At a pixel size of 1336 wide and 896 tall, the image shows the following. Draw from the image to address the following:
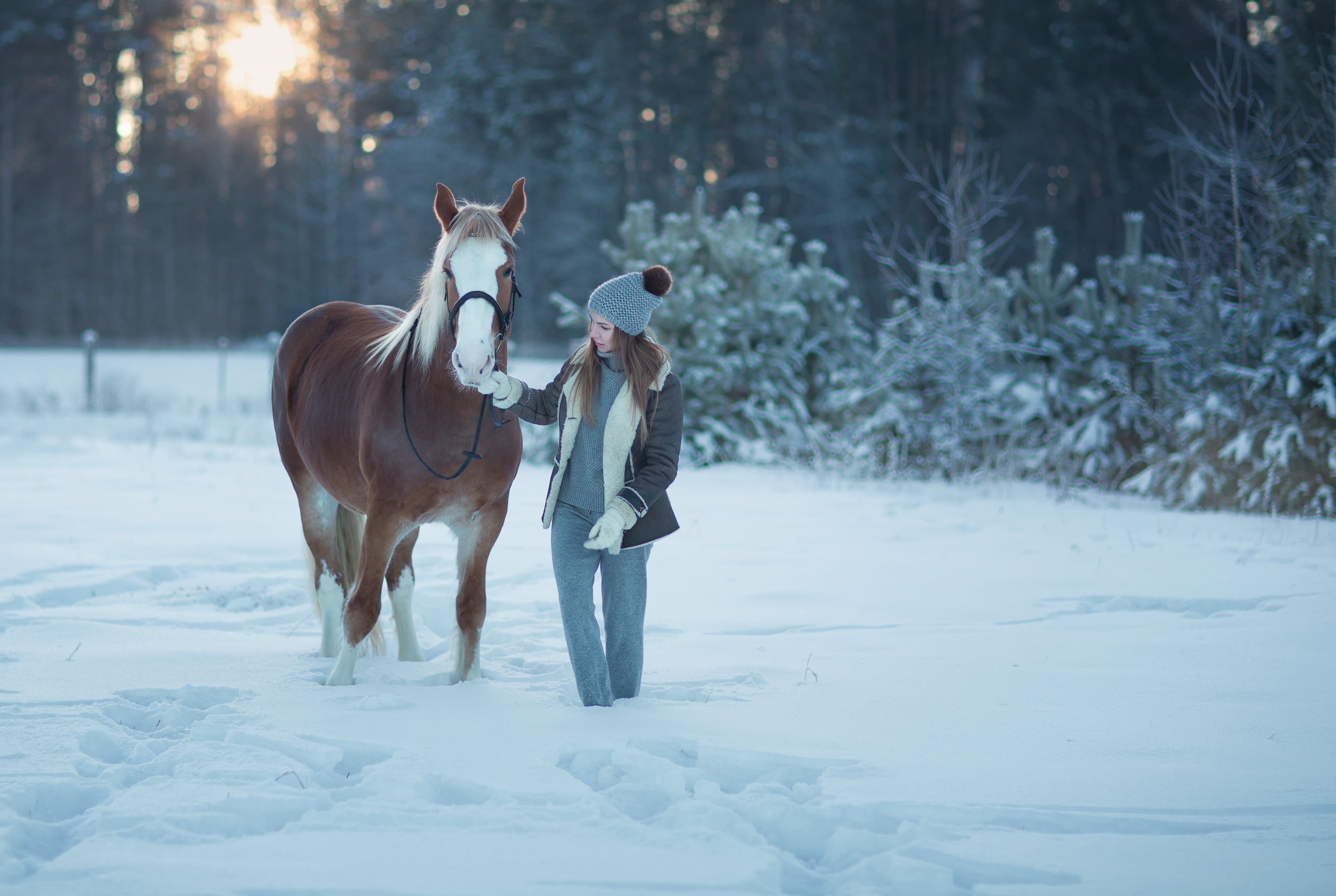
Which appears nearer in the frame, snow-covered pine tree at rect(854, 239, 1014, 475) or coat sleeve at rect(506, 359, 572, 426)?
coat sleeve at rect(506, 359, 572, 426)

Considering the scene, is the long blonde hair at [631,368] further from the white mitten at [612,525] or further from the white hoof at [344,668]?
the white hoof at [344,668]

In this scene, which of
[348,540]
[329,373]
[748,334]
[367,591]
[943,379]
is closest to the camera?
[367,591]

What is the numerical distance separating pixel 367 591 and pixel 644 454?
4.01 ft

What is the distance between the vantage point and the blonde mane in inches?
138

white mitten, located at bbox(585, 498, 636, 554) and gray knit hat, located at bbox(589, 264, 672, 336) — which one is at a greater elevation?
gray knit hat, located at bbox(589, 264, 672, 336)

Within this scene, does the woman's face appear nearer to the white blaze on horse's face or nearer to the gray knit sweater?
the gray knit sweater

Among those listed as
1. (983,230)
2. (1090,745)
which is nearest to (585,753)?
(1090,745)

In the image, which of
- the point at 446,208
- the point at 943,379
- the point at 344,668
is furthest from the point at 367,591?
the point at 943,379

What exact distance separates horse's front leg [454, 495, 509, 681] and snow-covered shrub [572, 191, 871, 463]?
7.08 m

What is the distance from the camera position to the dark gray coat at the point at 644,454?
11.4 feet

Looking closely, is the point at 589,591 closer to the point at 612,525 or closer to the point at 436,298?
the point at 612,525

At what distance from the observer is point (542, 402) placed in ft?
12.4

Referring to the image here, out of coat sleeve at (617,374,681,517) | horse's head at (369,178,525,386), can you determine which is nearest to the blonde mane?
horse's head at (369,178,525,386)

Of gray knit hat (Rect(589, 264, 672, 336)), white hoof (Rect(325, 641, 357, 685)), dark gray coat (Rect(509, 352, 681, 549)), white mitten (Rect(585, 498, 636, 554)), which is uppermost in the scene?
gray knit hat (Rect(589, 264, 672, 336))
